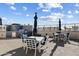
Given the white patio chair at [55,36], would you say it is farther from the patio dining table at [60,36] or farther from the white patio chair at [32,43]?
the white patio chair at [32,43]

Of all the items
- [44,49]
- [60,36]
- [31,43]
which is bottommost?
[44,49]

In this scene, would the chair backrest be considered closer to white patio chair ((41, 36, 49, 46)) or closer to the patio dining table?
white patio chair ((41, 36, 49, 46))

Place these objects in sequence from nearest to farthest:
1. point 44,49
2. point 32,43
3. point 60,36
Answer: point 32,43 → point 44,49 → point 60,36

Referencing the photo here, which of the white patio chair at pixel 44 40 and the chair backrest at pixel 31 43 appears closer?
the chair backrest at pixel 31 43

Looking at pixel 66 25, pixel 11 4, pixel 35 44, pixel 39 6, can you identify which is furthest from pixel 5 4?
pixel 66 25

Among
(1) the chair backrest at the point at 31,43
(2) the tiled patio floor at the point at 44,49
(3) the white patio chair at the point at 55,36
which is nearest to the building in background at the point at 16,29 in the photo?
(2) the tiled patio floor at the point at 44,49

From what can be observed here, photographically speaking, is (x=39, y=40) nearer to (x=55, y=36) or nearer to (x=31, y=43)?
(x=31, y=43)

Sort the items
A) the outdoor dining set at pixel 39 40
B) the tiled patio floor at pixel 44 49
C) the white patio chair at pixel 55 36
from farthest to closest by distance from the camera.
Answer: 1. the white patio chair at pixel 55 36
2. the outdoor dining set at pixel 39 40
3. the tiled patio floor at pixel 44 49

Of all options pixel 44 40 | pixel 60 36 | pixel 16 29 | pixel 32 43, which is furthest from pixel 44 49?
pixel 16 29

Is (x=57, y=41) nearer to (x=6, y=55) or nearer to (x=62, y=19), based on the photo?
(x=62, y=19)

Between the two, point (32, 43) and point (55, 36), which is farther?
point (55, 36)

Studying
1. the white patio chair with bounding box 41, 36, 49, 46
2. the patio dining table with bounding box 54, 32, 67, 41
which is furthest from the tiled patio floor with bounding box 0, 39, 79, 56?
the patio dining table with bounding box 54, 32, 67, 41

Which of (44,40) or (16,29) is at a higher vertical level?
(16,29)

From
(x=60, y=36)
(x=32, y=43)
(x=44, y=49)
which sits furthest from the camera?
(x=60, y=36)
